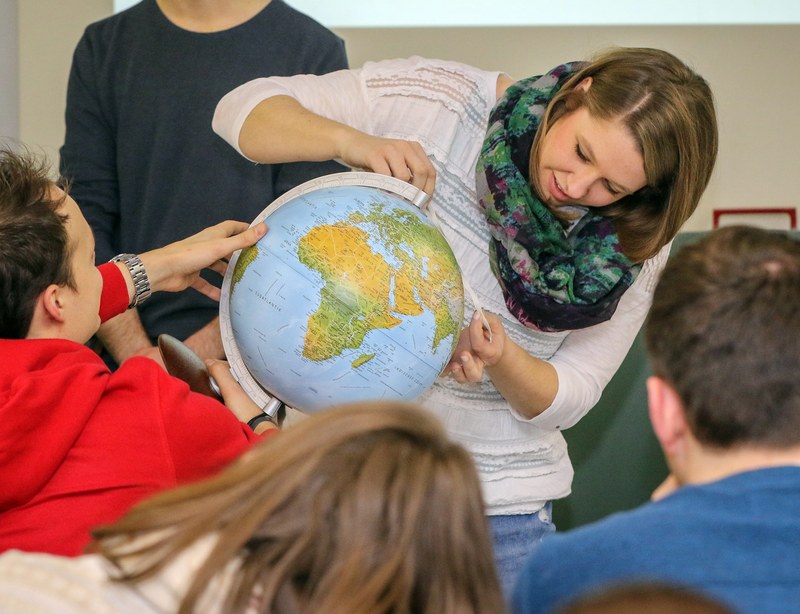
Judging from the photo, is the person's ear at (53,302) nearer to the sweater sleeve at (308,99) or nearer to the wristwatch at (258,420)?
the wristwatch at (258,420)

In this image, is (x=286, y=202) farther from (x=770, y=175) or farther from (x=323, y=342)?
(x=770, y=175)

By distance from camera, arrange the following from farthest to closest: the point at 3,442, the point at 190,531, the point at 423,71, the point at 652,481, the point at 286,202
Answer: the point at 652,481
the point at 423,71
the point at 286,202
the point at 3,442
the point at 190,531

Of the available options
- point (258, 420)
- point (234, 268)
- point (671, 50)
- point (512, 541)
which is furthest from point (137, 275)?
point (671, 50)

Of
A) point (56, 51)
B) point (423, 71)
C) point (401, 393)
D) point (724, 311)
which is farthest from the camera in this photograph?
point (56, 51)

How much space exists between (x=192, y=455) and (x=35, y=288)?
342 mm

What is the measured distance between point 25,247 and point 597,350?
1.08 meters

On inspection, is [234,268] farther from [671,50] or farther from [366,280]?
[671,50]

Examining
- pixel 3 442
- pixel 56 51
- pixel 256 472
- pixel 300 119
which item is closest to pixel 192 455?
pixel 3 442

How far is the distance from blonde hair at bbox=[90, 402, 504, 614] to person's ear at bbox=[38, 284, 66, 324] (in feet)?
1.91

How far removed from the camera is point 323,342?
1.43 meters

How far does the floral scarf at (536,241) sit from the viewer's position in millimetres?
1704

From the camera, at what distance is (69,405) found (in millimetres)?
1269

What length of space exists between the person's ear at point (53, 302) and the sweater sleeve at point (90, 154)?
747mm

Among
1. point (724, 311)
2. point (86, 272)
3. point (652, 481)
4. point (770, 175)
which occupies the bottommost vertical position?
point (652, 481)
